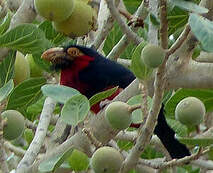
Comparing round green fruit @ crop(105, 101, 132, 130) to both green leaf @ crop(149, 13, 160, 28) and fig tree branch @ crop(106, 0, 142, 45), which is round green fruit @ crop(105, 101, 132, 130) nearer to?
green leaf @ crop(149, 13, 160, 28)

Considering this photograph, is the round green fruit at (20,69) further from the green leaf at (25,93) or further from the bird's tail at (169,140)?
the bird's tail at (169,140)

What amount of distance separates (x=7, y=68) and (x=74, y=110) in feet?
1.77

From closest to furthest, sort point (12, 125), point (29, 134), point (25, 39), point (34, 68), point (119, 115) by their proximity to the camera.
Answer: point (119, 115), point (12, 125), point (25, 39), point (34, 68), point (29, 134)

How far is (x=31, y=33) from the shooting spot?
8.50 feet

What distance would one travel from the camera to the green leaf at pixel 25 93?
2725mm

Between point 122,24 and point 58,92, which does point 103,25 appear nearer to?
point 122,24

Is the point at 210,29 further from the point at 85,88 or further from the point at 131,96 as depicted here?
the point at 85,88

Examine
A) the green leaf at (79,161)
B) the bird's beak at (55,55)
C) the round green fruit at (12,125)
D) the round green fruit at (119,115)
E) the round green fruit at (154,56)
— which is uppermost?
the round green fruit at (154,56)

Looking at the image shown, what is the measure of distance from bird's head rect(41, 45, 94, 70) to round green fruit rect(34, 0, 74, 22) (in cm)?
98

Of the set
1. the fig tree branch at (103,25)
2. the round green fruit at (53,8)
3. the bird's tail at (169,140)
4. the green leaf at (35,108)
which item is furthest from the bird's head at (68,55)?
the round green fruit at (53,8)

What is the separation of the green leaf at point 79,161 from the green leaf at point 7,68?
0.44 metres

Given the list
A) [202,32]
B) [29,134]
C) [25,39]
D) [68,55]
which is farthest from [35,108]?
[202,32]

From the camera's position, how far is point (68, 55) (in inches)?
151

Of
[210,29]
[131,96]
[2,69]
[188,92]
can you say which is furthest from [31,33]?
[210,29]
